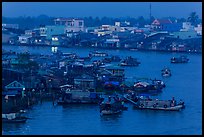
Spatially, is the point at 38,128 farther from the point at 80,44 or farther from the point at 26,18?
the point at 26,18

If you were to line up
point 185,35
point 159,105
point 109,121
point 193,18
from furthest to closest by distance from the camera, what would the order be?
point 193,18, point 185,35, point 159,105, point 109,121

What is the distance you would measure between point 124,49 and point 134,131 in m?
7.97

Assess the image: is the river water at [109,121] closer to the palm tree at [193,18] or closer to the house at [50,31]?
the house at [50,31]

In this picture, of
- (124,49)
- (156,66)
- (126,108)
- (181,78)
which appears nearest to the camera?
(126,108)

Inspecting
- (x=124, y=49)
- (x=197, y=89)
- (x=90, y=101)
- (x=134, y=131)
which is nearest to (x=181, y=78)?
(x=197, y=89)

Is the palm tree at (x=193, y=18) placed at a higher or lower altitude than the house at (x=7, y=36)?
higher

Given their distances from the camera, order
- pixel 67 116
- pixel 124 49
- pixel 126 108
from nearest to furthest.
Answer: pixel 67 116, pixel 126 108, pixel 124 49

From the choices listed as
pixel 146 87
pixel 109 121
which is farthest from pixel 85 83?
pixel 109 121

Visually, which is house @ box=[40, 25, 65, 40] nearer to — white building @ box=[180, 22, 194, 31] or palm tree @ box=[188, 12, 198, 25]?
white building @ box=[180, 22, 194, 31]

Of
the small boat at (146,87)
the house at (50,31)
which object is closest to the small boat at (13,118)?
the small boat at (146,87)

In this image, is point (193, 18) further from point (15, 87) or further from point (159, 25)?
point (15, 87)

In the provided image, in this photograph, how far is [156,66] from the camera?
25.1 feet

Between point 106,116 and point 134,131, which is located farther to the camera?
point 106,116

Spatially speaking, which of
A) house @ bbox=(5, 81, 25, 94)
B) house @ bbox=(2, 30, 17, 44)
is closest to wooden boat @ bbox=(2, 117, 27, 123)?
house @ bbox=(5, 81, 25, 94)
